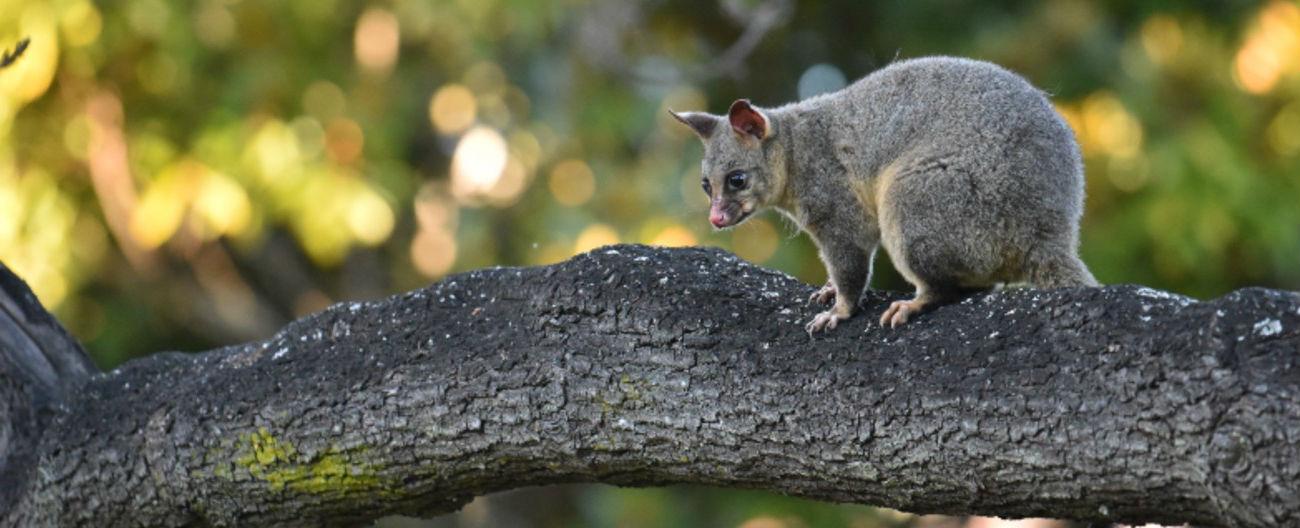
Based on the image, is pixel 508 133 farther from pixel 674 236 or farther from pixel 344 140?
pixel 674 236

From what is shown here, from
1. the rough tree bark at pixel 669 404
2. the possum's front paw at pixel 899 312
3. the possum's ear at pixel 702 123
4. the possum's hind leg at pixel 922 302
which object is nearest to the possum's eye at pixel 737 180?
the possum's ear at pixel 702 123

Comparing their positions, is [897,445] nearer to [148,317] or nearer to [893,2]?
[893,2]

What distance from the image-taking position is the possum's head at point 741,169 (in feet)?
17.9

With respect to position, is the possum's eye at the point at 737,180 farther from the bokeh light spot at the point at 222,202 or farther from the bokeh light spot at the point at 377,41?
the bokeh light spot at the point at 377,41

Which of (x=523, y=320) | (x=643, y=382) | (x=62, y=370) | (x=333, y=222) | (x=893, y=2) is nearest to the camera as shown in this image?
(x=643, y=382)

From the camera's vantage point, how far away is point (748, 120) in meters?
5.45

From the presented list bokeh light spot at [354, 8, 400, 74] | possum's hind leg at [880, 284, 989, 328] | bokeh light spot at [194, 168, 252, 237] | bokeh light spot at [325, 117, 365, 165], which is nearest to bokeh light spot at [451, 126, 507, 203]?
bokeh light spot at [354, 8, 400, 74]

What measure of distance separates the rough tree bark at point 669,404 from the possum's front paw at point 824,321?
1.7 inches

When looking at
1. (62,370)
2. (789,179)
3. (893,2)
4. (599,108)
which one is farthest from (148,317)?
(789,179)

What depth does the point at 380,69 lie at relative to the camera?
11344 mm

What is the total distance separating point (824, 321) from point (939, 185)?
0.65m

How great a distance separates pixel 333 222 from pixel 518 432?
19.6ft

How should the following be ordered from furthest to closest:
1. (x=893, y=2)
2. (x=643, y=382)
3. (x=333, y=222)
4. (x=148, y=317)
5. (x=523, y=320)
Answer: (x=148, y=317)
(x=893, y=2)
(x=333, y=222)
(x=523, y=320)
(x=643, y=382)

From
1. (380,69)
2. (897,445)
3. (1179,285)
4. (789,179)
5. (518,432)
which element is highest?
(380,69)
